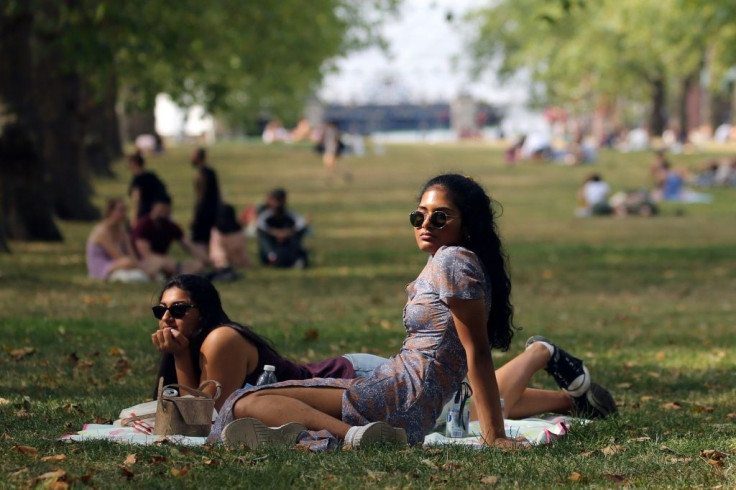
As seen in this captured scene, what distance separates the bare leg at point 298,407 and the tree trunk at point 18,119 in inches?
548

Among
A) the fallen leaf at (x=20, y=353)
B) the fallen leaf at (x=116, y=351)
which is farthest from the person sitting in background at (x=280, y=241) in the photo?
the fallen leaf at (x=20, y=353)

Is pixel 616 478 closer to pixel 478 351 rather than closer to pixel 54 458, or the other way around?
pixel 478 351

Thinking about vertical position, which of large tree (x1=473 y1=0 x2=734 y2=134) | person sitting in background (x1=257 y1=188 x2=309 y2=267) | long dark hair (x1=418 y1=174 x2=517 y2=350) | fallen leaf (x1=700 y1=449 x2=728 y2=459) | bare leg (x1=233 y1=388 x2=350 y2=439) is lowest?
person sitting in background (x1=257 y1=188 x2=309 y2=267)

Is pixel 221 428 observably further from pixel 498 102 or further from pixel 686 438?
pixel 498 102

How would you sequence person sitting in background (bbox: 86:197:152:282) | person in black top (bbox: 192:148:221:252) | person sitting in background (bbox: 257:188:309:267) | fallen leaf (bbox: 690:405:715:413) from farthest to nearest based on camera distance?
person sitting in background (bbox: 257:188:309:267), person in black top (bbox: 192:148:221:252), person sitting in background (bbox: 86:197:152:282), fallen leaf (bbox: 690:405:715:413)

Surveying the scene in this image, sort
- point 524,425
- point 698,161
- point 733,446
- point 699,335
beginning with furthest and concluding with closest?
point 698,161
point 699,335
point 524,425
point 733,446

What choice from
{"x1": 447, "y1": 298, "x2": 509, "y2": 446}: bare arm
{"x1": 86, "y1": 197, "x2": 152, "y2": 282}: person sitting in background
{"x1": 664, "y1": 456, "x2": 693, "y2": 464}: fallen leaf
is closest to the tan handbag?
{"x1": 447, "y1": 298, "x2": 509, "y2": 446}: bare arm

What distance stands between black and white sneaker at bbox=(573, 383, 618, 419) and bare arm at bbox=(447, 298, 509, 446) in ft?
5.07

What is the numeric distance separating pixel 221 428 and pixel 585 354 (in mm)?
5148

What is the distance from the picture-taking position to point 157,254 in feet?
58.6

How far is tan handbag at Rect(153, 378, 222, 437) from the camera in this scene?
729 cm

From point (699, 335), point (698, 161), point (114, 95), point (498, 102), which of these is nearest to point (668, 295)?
point (699, 335)

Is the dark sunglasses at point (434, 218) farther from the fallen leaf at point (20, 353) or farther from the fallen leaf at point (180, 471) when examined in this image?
the fallen leaf at point (20, 353)

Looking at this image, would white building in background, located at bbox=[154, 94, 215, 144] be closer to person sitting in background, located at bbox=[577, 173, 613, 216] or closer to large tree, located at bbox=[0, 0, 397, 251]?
large tree, located at bbox=[0, 0, 397, 251]
